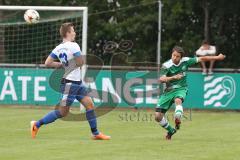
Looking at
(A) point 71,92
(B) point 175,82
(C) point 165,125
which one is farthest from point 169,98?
(A) point 71,92

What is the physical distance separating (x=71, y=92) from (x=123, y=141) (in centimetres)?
136

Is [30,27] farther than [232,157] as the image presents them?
Yes

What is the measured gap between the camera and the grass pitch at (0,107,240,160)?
1196 centimetres

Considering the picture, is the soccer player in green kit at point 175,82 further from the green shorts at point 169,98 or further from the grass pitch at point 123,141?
the grass pitch at point 123,141

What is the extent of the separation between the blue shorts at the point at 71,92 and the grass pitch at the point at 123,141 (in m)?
0.75

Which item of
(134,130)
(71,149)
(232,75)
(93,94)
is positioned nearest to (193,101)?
(232,75)

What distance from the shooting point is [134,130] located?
1762 cm

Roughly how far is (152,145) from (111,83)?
13.4 metres

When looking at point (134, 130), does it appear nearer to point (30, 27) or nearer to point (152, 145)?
point (152, 145)

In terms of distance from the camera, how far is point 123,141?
1443 centimetres

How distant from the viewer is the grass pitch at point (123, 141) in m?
12.0

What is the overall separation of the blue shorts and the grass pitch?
753 millimetres

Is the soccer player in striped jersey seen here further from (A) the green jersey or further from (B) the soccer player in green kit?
(A) the green jersey

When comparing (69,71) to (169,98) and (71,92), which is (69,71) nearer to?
(71,92)
